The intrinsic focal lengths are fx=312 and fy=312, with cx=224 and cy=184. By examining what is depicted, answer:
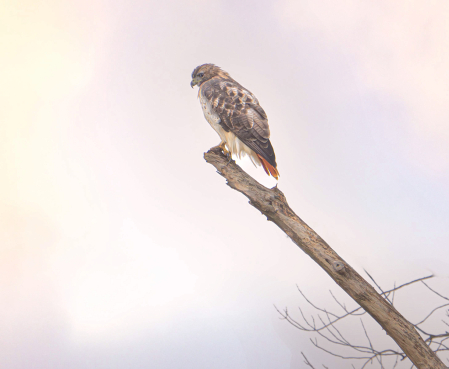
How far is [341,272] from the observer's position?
4.68 ft

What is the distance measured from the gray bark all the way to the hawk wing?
1.07 ft

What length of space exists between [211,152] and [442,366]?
66.6 inches

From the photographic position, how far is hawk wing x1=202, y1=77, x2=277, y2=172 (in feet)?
7.07

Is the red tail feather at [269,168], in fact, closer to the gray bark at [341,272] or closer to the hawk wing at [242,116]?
the hawk wing at [242,116]

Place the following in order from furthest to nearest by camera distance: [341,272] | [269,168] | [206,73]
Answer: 1. [206,73]
2. [269,168]
3. [341,272]

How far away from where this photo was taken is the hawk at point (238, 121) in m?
2.16

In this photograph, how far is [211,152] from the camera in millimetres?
2246

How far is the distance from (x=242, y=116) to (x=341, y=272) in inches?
49.0

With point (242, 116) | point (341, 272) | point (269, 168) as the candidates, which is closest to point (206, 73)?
point (242, 116)

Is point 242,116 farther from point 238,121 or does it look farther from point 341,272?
point 341,272

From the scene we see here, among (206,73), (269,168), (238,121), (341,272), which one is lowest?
(341,272)

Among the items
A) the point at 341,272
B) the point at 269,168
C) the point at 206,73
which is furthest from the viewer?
the point at 206,73

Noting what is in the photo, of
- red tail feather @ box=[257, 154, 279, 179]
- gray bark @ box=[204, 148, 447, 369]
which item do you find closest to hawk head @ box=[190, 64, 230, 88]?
red tail feather @ box=[257, 154, 279, 179]

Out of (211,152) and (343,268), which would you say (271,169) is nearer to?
(211,152)
